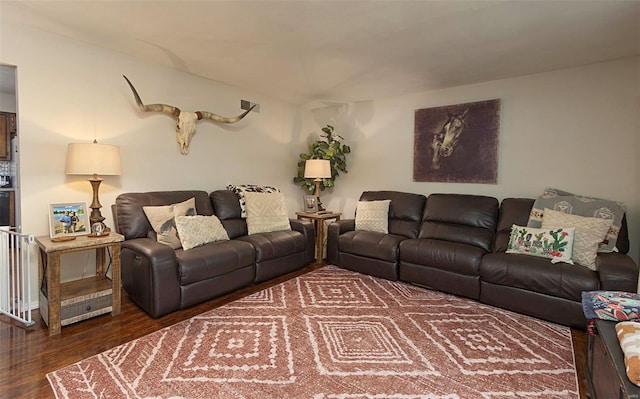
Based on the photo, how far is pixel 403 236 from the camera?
12.4ft

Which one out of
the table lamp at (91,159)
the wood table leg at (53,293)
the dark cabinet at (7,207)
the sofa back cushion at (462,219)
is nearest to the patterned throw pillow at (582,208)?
the sofa back cushion at (462,219)

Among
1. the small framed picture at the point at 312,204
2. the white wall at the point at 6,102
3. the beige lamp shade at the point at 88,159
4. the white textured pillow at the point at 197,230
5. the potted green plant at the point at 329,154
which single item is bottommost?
the white textured pillow at the point at 197,230

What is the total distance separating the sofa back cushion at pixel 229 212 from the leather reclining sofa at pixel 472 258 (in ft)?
3.75

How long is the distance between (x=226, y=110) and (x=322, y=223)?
76.0 inches

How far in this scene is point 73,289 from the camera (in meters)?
2.52

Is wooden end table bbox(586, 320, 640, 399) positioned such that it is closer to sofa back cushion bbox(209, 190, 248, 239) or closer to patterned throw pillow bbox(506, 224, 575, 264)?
patterned throw pillow bbox(506, 224, 575, 264)

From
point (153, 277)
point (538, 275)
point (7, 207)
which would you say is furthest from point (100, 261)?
point (538, 275)

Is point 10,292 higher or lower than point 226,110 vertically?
lower

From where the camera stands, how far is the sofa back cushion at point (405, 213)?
12.7ft

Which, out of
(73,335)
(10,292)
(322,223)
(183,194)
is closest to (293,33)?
(183,194)

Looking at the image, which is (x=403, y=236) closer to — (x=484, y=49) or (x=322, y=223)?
(x=322, y=223)

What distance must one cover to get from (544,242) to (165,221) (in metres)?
3.40

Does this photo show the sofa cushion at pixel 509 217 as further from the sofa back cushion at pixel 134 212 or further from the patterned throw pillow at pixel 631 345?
the sofa back cushion at pixel 134 212

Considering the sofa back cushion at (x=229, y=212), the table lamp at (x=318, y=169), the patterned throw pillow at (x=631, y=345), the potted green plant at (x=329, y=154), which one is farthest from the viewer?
the potted green plant at (x=329, y=154)
